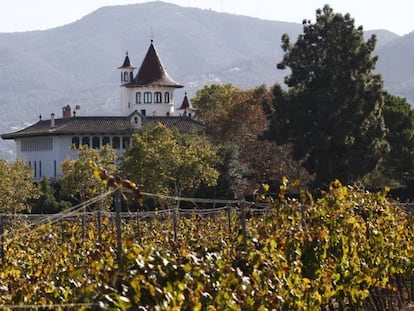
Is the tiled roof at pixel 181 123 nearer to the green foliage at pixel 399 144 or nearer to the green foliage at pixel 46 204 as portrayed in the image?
the green foliage at pixel 46 204

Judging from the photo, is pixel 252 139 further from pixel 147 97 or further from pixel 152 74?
pixel 152 74

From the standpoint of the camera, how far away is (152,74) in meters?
137

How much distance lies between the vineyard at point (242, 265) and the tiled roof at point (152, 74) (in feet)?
367

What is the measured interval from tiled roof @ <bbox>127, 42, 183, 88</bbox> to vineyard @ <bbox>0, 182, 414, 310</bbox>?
11172 cm

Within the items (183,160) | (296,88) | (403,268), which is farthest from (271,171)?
(403,268)

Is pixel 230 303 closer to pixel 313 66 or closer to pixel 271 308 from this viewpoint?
pixel 271 308

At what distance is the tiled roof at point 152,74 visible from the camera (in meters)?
136

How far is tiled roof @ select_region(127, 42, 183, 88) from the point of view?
445ft

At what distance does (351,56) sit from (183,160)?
510 inches

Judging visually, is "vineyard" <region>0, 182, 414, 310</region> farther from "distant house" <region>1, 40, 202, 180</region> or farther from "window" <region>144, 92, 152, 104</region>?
"window" <region>144, 92, 152, 104</region>

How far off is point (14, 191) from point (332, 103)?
19.1 m

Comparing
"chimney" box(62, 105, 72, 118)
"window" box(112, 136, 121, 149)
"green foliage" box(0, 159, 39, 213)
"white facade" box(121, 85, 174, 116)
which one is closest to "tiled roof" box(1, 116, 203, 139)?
"window" box(112, 136, 121, 149)

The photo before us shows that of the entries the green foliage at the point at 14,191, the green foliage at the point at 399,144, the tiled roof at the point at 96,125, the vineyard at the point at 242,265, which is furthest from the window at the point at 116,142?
the vineyard at the point at 242,265

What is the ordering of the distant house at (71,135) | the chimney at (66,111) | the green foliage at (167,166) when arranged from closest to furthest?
the green foliage at (167,166), the distant house at (71,135), the chimney at (66,111)
